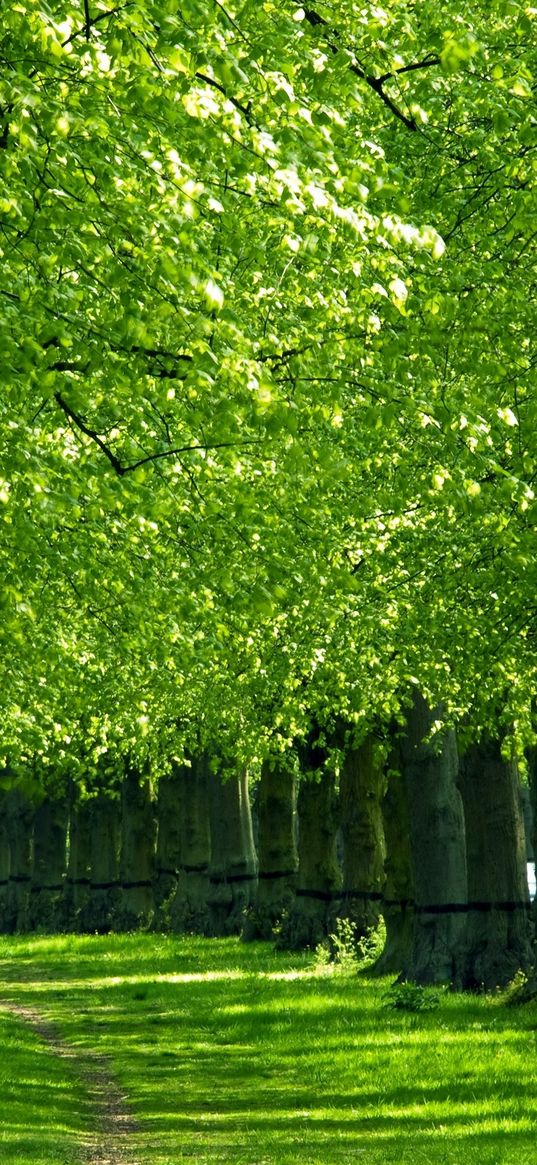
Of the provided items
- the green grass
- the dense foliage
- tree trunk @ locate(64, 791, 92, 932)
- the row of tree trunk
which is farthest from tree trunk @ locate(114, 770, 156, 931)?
the dense foliage

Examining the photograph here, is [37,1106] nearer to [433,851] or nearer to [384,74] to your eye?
[433,851]

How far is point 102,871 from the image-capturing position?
159 ft

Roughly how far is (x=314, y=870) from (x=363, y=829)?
3.04 m

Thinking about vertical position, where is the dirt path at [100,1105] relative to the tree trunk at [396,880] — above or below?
below

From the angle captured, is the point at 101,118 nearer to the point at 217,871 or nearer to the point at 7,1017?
the point at 7,1017

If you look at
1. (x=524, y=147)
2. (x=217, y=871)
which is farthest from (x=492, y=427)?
(x=217, y=871)

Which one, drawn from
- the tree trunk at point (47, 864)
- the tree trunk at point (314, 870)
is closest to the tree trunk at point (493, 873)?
the tree trunk at point (314, 870)

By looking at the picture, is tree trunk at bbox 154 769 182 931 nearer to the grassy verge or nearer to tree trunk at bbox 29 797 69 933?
tree trunk at bbox 29 797 69 933

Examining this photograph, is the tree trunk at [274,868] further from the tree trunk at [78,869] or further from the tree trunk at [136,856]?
the tree trunk at [78,869]

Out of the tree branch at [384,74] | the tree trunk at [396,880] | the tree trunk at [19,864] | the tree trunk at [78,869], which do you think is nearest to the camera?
the tree branch at [384,74]

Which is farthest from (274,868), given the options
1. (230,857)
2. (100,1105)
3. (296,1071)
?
(100,1105)

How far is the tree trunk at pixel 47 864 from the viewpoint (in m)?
53.0

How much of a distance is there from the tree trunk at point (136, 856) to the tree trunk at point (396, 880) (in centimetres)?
1858

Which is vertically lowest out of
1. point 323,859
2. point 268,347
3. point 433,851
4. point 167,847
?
point 433,851
